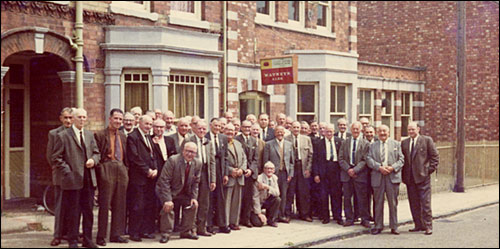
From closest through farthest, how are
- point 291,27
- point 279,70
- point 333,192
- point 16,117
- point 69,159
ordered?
point 69,159, point 333,192, point 16,117, point 279,70, point 291,27

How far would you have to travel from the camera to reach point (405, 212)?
13844mm

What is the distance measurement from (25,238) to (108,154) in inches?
72.6

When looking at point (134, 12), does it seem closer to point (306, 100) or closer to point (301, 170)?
point (301, 170)

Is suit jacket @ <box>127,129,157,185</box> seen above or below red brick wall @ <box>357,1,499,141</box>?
below

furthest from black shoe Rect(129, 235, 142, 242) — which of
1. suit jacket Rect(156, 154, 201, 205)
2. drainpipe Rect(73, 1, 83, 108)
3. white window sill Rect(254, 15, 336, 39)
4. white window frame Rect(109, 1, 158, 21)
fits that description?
white window sill Rect(254, 15, 336, 39)

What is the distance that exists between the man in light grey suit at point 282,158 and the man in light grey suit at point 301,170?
0.85 feet

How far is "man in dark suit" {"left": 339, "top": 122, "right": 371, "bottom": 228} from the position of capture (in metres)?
11.8

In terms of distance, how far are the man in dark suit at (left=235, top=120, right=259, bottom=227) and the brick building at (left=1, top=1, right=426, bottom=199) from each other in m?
2.97

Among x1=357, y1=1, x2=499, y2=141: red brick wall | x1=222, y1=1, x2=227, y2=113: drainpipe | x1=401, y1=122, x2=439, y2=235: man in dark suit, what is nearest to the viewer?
x1=401, y1=122, x2=439, y2=235: man in dark suit

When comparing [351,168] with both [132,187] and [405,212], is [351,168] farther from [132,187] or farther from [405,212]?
[132,187]

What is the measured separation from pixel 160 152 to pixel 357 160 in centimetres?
361

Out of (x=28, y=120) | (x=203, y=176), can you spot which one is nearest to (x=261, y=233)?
(x=203, y=176)

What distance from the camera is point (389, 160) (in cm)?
1148

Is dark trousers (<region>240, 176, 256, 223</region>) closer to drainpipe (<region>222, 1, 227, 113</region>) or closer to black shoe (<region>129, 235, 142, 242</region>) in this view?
black shoe (<region>129, 235, 142, 242</region>)
